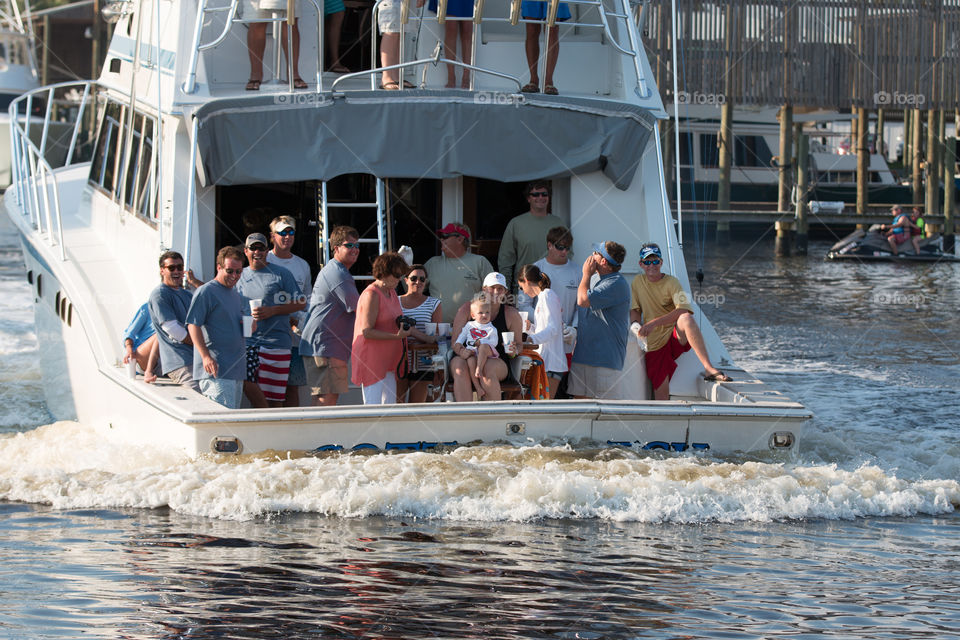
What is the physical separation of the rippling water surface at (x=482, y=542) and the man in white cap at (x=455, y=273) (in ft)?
5.28

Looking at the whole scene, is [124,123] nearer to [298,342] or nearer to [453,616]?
[298,342]

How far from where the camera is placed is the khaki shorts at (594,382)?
344 inches

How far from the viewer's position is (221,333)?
26.0 ft

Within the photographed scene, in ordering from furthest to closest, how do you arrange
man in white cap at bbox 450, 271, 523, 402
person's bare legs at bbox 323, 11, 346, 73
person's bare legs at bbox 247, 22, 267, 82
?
person's bare legs at bbox 323, 11, 346, 73, person's bare legs at bbox 247, 22, 267, 82, man in white cap at bbox 450, 271, 523, 402

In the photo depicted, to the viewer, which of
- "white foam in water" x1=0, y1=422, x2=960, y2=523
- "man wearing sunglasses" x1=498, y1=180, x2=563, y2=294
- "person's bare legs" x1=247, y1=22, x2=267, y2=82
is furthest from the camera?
"person's bare legs" x1=247, y1=22, x2=267, y2=82

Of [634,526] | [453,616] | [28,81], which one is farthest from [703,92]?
[28,81]

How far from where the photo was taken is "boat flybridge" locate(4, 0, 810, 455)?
7.67 m

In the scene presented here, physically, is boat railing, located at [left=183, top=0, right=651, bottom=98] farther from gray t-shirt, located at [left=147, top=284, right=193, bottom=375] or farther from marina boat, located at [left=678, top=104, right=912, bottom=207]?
marina boat, located at [left=678, top=104, right=912, bottom=207]

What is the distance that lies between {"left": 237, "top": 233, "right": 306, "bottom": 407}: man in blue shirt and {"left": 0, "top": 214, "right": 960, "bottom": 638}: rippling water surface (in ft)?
2.99

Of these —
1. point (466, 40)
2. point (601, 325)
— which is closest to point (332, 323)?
point (601, 325)

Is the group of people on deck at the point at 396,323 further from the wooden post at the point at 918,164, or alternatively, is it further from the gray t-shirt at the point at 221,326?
the wooden post at the point at 918,164

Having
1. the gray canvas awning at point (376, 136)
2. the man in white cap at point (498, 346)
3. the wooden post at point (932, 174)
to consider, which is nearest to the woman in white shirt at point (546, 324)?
the man in white cap at point (498, 346)

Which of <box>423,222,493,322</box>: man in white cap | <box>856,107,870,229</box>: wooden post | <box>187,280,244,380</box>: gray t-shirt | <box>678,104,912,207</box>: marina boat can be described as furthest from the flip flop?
<box>678,104,912,207</box>: marina boat

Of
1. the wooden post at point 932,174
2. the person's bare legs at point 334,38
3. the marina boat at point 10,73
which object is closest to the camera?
the person's bare legs at point 334,38
